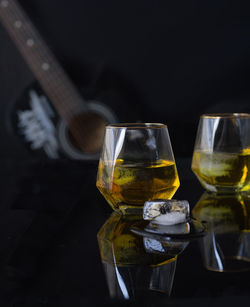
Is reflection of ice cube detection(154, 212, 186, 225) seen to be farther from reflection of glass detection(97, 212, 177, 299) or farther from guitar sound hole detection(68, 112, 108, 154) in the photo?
guitar sound hole detection(68, 112, 108, 154)

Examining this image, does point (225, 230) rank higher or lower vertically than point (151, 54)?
lower

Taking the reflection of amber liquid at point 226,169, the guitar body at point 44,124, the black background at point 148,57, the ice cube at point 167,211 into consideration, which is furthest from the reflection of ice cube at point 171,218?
the guitar body at point 44,124

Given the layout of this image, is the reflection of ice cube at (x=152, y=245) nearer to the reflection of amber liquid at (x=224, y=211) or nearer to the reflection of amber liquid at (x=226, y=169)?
the reflection of amber liquid at (x=224, y=211)

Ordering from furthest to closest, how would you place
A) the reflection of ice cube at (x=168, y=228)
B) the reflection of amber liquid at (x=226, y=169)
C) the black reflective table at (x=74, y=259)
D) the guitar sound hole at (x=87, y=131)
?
1. the guitar sound hole at (x=87, y=131)
2. the reflection of amber liquid at (x=226, y=169)
3. the reflection of ice cube at (x=168, y=228)
4. the black reflective table at (x=74, y=259)

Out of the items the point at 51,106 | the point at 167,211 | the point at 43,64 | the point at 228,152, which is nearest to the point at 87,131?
the point at 51,106

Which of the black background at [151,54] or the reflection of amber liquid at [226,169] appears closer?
the reflection of amber liquid at [226,169]

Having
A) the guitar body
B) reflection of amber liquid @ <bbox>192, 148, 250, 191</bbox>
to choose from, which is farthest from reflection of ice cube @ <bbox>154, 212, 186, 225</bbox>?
the guitar body

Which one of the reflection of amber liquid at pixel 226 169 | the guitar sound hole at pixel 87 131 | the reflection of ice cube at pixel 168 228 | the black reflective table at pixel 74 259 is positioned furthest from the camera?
the guitar sound hole at pixel 87 131

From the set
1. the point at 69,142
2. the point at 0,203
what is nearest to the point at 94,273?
the point at 0,203

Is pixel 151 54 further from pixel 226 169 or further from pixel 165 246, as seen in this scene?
pixel 165 246
